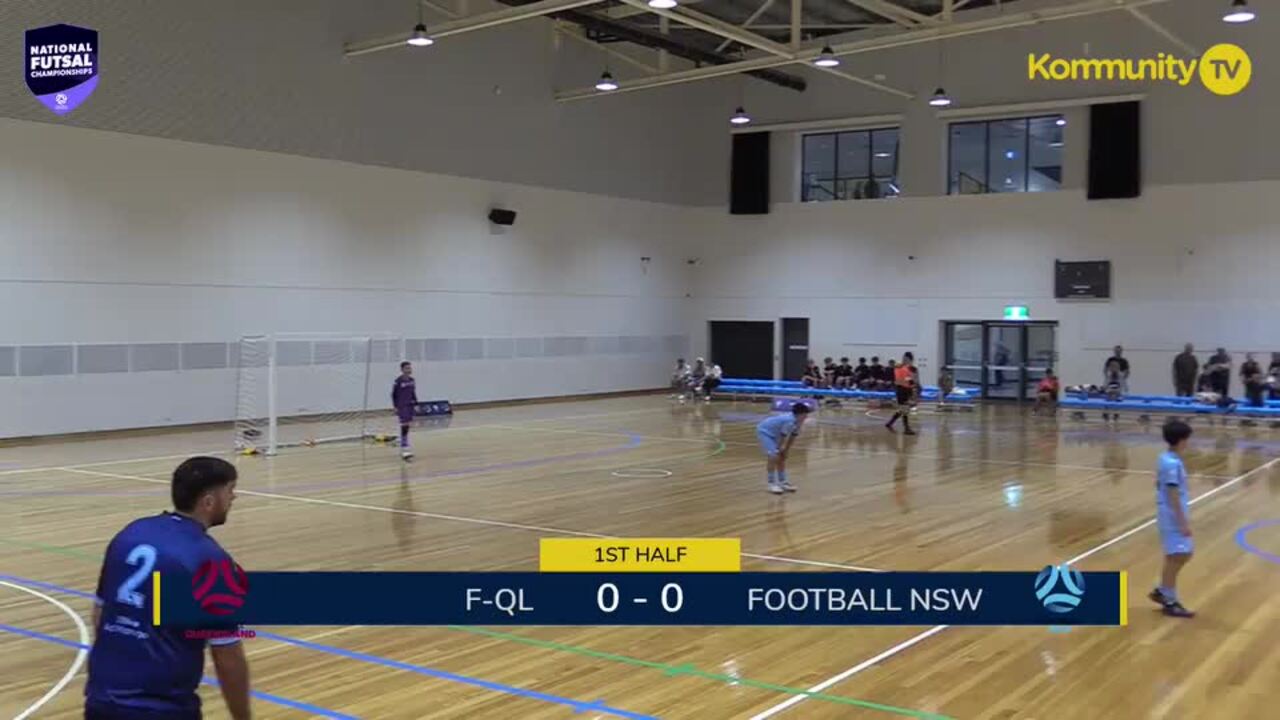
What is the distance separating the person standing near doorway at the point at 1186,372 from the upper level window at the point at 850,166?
29.5 feet

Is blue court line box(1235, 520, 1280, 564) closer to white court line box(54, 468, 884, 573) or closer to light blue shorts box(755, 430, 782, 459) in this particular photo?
white court line box(54, 468, 884, 573)

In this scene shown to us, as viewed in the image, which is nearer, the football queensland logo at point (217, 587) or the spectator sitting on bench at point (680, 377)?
the football queensland logo at point (217, 587)

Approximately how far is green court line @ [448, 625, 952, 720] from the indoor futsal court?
0.05 m

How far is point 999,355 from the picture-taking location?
103 feet

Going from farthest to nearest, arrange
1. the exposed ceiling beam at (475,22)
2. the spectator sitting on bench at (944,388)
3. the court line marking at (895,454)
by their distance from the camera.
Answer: the spectator sitting on bench at (944,388), the exposed ceiling beam at (475,22), the court line marking at (895,454)

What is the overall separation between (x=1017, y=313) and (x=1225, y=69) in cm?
770

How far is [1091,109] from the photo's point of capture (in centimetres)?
2928

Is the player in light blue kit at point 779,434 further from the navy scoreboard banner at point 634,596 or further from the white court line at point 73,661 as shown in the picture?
the white court line at point 73,661

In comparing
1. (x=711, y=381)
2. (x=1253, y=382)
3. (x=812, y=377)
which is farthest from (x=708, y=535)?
(x=812, y=377)

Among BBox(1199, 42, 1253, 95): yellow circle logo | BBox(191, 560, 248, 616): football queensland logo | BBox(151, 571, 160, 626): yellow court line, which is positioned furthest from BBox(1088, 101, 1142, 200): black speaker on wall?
BBox(151, 571, 160, 626): yellow court line

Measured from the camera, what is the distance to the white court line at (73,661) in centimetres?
620

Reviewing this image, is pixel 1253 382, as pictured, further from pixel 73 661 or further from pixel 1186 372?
pixel 73 661

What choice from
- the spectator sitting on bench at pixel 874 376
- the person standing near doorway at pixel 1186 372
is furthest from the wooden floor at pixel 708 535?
the spectator sitting on bench at pixel 874 376

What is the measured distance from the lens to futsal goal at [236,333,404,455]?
22844mm
